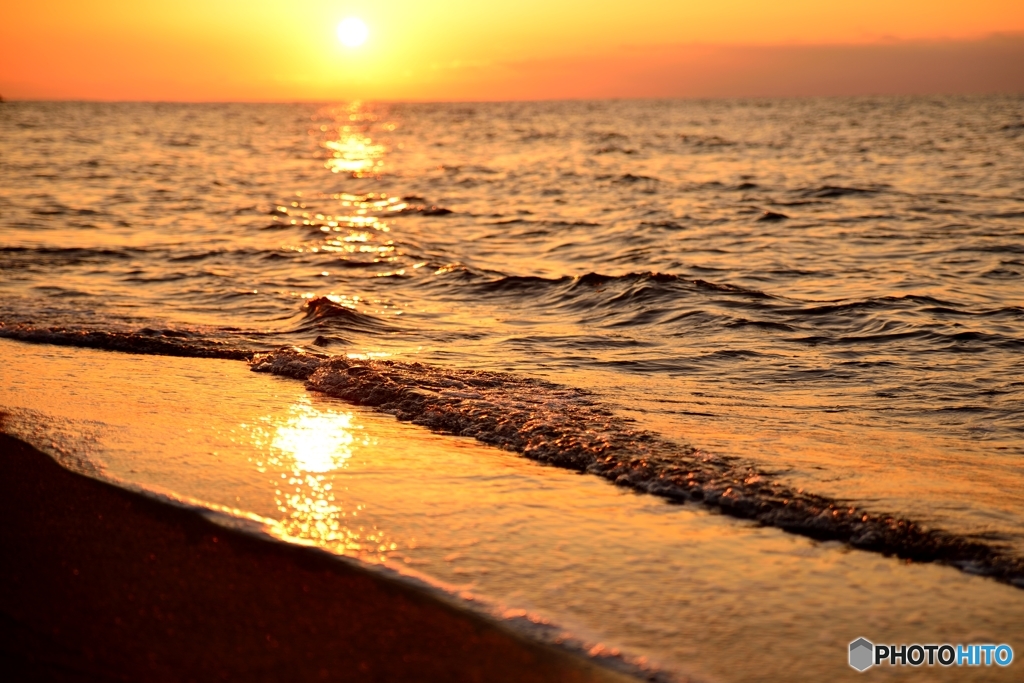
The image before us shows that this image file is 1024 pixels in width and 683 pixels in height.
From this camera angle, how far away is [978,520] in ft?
14.9

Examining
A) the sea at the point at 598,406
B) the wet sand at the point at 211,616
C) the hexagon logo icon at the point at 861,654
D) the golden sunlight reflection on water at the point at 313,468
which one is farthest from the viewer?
the golden sunlight reflection on water at the point at 313,468

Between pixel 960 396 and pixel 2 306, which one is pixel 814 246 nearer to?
pixel 960 396

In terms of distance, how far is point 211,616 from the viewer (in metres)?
3.37

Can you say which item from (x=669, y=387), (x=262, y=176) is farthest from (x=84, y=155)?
(x=669, y=387)

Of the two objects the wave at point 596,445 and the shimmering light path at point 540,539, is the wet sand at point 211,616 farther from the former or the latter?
the wave at point 596,445

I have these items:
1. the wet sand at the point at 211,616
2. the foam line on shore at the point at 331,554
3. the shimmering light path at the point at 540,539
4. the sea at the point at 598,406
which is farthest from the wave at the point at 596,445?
the wet sand at the point at 211,616

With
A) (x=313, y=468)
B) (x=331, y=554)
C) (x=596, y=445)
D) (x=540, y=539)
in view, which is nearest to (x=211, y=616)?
(x=331, y=554)

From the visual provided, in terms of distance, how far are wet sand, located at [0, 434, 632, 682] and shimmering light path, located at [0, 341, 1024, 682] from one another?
0.23 metres

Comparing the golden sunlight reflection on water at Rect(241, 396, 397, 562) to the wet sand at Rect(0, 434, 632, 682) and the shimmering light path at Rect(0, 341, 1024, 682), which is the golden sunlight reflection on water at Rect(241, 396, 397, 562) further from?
the wet sand at Rect(0, 434, 632, 682)

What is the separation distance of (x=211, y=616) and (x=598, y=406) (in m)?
3.87

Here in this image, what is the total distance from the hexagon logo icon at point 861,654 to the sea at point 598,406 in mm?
37

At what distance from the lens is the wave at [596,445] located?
14.3 ft

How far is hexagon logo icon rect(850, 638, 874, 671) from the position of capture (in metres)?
3.21

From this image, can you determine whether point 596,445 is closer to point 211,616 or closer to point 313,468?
point 313,468
